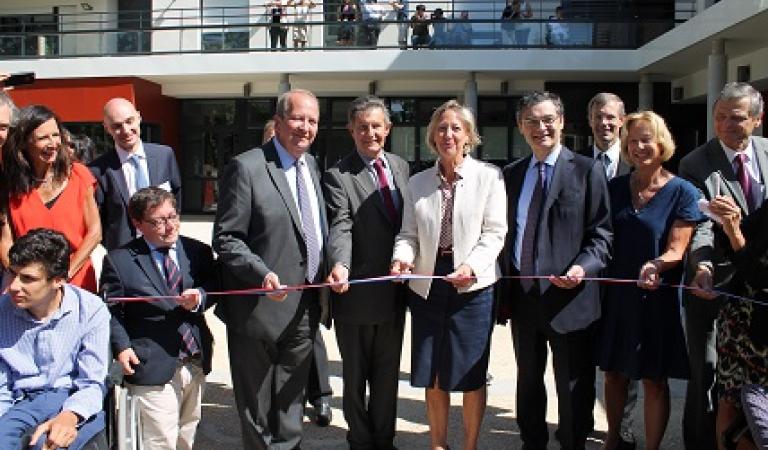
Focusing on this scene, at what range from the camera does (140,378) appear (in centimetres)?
414

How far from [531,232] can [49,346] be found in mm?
2602

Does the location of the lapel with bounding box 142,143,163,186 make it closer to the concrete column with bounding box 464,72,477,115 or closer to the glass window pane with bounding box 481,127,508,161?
the concrete column with bounding box 464,72,477,115

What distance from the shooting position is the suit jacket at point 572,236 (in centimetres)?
446

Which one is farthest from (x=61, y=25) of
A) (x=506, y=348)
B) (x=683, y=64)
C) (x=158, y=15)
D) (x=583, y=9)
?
(x=506, y=348)

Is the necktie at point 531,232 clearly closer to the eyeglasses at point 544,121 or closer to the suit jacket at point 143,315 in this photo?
the eyeglasses at point 544,121

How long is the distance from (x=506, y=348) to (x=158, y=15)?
20435mm

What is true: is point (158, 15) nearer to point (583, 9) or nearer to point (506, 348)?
point (583, 9)

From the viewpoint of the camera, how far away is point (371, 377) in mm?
4773

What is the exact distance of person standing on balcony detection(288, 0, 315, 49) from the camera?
21656 millimetres

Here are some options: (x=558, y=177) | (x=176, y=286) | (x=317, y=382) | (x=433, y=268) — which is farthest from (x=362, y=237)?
(x=317, y=382)

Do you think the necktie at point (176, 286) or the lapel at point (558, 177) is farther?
the lapel at point (558, 177)

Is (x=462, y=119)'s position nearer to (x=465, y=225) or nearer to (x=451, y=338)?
(x=465, y=225)

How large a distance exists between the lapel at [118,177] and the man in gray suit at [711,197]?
11.2 ft

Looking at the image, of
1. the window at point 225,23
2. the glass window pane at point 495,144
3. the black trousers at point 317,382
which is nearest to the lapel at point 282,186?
the black trousers at point 317,382
